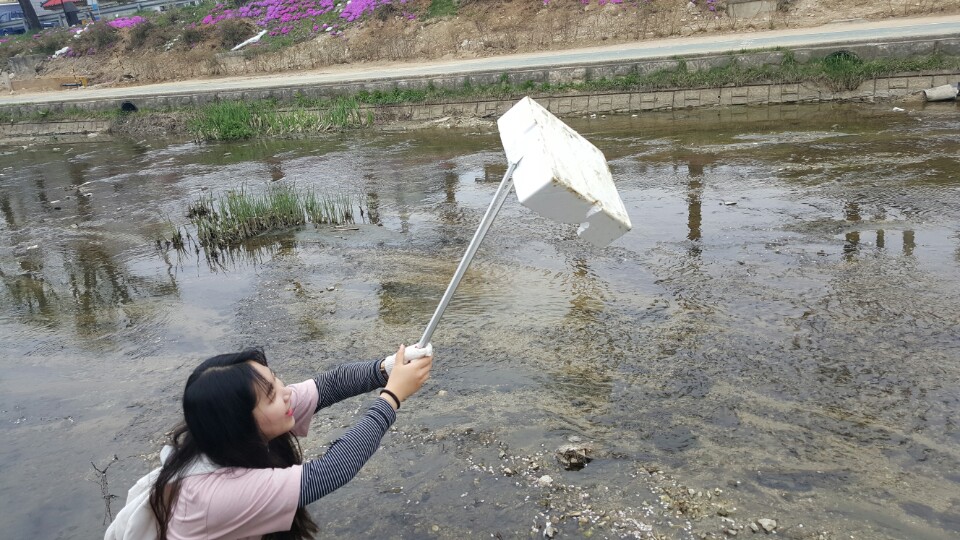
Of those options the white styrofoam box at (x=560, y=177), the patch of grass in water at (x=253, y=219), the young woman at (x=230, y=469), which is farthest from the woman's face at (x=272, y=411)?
the patch of grass in water at (x=253, y=219)

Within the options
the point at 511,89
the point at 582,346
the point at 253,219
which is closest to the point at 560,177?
the point at 582,346

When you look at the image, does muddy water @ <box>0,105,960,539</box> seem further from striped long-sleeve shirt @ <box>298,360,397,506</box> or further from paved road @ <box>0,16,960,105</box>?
paved road @ <box>0,16,960,105</box>

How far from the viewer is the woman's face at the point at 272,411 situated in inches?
77.5

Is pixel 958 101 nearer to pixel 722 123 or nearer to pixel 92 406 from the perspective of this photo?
pixel 722 123

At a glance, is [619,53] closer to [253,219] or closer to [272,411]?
[253,219]

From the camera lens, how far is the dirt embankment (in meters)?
17.9

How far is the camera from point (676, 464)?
336 centimetres

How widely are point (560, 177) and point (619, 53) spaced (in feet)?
52.4

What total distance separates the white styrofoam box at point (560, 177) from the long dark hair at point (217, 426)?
88 cm

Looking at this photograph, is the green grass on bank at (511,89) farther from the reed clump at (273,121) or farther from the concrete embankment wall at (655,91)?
the concrete embankment wall at (655,91)

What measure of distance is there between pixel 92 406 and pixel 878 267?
18.2 feet

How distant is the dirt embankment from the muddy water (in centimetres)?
954

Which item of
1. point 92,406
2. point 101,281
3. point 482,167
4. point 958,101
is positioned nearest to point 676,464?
point 92,406

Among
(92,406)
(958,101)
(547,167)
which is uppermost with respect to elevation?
(547,167)
